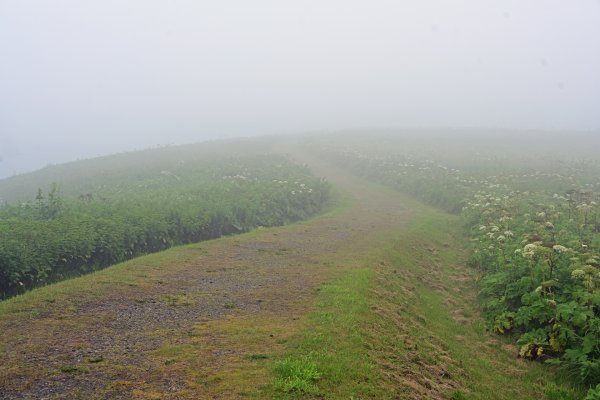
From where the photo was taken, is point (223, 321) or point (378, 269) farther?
point (378, 269)

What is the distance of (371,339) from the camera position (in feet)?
35.9

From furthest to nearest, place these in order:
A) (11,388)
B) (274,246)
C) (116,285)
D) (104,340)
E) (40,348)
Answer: (274,246), (116,285), (104,340), (40,348), (11,388)

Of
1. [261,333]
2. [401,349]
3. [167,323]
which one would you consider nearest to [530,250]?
[401,349]

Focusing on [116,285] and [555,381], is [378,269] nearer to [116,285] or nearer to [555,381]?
[555,381]

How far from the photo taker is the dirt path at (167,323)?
8359 mm

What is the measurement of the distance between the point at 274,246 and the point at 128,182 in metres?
22.7

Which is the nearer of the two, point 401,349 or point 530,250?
point 401,349

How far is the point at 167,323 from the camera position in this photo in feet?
38.0

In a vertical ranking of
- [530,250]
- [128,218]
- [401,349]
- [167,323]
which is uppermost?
[128,218]

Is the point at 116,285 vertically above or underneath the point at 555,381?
above

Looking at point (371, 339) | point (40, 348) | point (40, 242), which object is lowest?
point (371, 339)

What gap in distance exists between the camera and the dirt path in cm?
836

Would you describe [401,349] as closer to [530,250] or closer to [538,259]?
[530,250]

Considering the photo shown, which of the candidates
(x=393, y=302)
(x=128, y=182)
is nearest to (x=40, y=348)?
(x=393, y=302)
